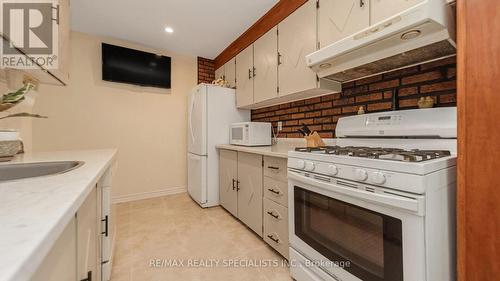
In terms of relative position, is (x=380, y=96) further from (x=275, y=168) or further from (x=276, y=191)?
(x=276, y=191)

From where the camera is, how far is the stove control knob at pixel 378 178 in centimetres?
93

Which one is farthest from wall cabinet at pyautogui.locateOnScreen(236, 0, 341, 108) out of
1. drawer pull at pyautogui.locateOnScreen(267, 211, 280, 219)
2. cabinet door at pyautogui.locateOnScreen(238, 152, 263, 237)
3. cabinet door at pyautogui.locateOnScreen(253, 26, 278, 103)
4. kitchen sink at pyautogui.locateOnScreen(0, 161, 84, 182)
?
kitchen sink at pyautogui.locateOnScreen(0, 161, 84, 182)

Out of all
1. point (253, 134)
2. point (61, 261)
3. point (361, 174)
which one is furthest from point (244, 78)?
point (61, 261)

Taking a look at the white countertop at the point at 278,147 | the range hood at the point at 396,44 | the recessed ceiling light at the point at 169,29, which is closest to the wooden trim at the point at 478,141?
Answer: the range hood at the point at 396,44

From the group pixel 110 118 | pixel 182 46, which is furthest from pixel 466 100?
pixel 110 118

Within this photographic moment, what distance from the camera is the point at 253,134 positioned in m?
2.48

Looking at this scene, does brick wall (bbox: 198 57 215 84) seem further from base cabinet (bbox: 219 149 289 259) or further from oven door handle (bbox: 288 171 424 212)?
oven door handle (bbox: 288 171 424 212)

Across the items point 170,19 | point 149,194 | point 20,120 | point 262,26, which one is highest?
point 170,19

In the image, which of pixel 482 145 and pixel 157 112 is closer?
pixel 482 145

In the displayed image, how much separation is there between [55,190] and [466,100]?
143 cm

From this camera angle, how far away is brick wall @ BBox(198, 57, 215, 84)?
372cm

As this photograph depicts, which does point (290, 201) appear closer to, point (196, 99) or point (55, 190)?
point (55, 190)

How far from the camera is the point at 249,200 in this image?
86.3 inches

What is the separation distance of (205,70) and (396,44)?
3.10 metres
